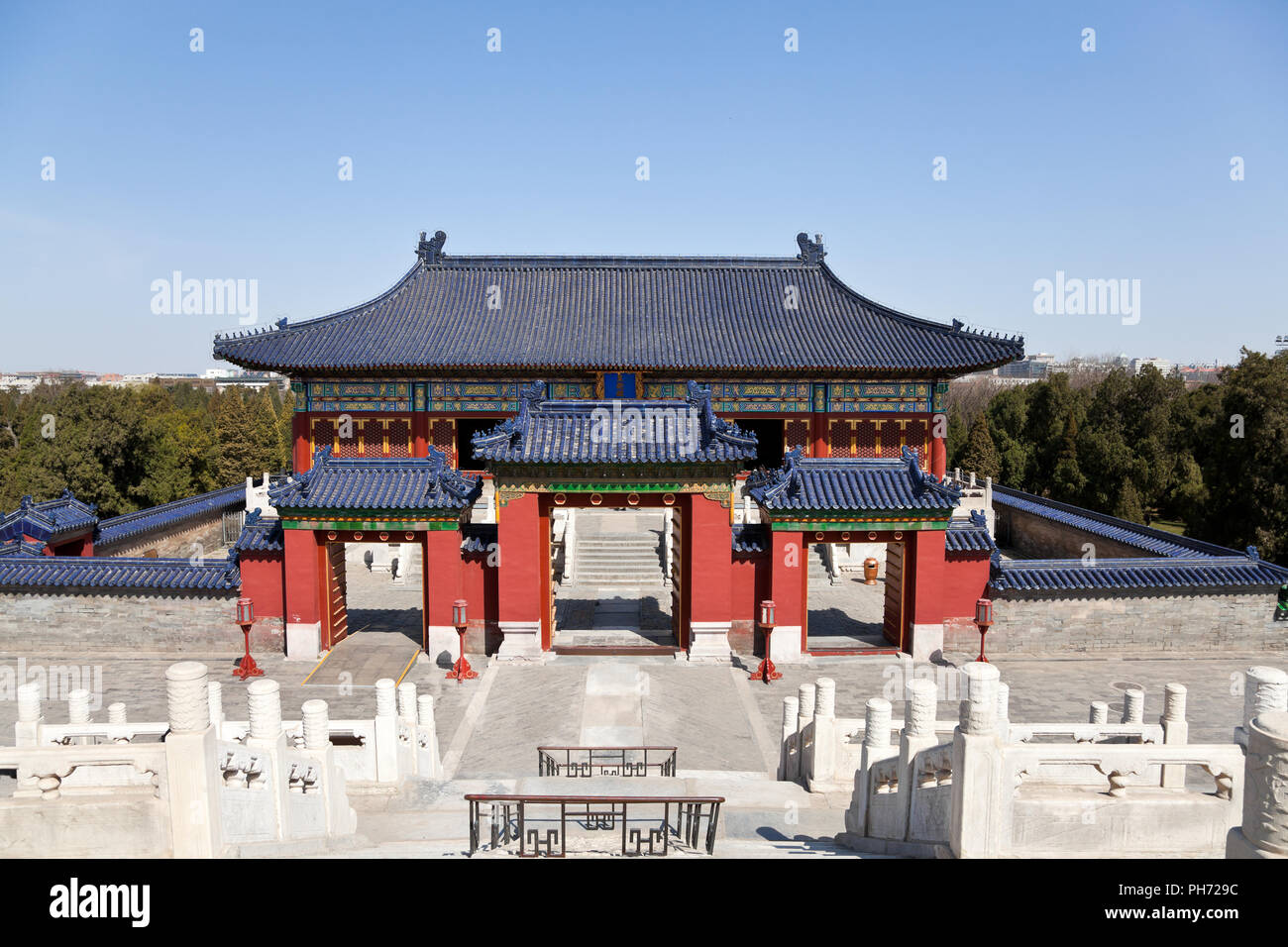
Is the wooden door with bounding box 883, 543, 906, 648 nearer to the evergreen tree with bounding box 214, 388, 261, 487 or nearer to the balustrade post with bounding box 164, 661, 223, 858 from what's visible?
the balustrade post with bounding box 164, 661, 223, 858

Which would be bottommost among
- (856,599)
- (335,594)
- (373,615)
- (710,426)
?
(856,599)

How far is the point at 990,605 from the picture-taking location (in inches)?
653

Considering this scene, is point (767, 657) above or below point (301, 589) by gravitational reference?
below

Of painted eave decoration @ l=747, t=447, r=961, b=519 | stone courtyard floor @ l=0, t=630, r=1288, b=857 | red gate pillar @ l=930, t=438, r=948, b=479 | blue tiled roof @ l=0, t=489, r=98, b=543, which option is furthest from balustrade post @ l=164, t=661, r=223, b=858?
red gate pillar @ l=930, t=438, r=948, b=479

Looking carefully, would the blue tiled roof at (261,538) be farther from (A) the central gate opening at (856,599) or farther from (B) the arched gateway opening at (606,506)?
(A) the central gate opening at (856,599)

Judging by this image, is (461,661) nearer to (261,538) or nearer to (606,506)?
(606,506)

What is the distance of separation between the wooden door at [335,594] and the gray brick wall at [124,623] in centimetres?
100

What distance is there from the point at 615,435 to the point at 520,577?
3.34 meters

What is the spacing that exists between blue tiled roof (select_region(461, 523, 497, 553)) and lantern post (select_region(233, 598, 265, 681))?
4.12 metres

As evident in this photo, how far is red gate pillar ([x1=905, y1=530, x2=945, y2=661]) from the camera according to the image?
54.4ft

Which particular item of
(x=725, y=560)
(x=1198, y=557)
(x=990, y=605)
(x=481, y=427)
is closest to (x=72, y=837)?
(x=725, y=560)

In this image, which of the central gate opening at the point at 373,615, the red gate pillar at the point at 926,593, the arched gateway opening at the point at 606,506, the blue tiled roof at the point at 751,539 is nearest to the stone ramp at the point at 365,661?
the central gate opening at the point at 373,615

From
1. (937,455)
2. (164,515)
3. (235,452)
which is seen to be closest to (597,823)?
(937,455)

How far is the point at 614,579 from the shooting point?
24.0 metres
